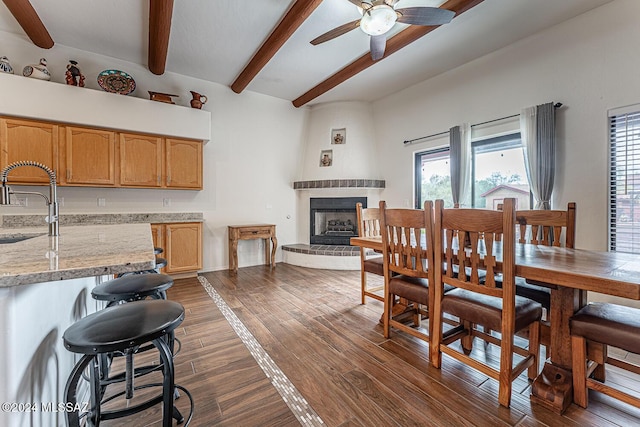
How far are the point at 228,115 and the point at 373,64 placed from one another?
251cm

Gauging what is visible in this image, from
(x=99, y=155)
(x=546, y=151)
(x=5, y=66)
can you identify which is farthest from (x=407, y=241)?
(x=5, y=66)

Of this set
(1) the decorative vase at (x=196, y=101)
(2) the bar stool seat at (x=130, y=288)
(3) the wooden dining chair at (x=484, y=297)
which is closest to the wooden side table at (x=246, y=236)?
(1) the decorative vase at (x=196, y=101)

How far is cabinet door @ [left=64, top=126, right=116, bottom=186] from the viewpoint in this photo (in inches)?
130

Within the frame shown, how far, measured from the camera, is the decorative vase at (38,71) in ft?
10.2

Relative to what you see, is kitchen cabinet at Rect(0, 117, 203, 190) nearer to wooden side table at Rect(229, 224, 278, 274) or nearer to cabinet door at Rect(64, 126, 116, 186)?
cabinet door at Rect(64, 126, 116, 186)

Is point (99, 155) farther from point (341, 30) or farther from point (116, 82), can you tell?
point (341, 30)

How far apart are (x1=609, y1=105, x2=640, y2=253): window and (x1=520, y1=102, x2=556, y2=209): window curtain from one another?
0.45m

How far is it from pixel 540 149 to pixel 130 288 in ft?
13.1

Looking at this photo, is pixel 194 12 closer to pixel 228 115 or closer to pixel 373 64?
pixel 228 115

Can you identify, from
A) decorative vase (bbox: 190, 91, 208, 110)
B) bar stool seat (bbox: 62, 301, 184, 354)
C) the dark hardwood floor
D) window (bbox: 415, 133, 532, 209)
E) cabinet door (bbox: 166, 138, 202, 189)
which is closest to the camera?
bar stool seat (bbox: 62, 301, 184, 354)

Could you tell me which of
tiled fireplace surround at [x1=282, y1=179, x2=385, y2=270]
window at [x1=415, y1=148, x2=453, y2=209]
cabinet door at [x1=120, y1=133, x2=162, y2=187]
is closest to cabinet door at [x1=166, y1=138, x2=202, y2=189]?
cabinet door at [x1=120, y1=133, x2=162, y2=187]

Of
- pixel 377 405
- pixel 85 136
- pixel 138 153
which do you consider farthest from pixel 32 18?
pixel 377 405

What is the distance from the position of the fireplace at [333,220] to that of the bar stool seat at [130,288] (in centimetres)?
359

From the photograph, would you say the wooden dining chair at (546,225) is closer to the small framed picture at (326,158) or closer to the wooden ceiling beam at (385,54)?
the wooden ceiling beam at (385,54)
